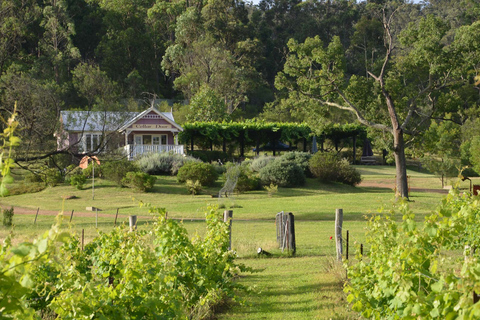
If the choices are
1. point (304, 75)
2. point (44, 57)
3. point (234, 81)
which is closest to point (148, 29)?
point (44, 57)

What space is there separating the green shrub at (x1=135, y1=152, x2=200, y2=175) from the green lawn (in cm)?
164

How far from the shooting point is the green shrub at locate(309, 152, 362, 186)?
33.2m

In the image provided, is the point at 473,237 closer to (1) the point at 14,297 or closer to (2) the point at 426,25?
(1) the point at 14,297

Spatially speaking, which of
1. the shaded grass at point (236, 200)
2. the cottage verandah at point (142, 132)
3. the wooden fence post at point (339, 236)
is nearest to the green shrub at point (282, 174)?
the shaded grass at point (236, 200)

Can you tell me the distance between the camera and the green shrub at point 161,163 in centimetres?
3500

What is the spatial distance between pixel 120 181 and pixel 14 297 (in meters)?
28.6

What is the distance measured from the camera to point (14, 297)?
3.01 meters

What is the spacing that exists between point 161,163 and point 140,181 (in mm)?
5799

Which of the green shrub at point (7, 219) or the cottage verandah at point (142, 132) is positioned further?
the cottage verandah at point (142, 132)

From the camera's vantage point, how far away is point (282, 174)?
31.5 meters

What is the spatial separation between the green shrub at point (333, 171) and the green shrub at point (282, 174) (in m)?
1.67

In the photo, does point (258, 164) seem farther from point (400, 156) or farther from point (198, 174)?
point (400, 156)

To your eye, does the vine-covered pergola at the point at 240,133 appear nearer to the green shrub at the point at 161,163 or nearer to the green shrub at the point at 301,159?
the green shrub at the point at 301,159

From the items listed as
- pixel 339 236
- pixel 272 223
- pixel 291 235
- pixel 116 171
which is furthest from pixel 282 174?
pixel 339 236
